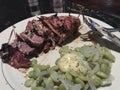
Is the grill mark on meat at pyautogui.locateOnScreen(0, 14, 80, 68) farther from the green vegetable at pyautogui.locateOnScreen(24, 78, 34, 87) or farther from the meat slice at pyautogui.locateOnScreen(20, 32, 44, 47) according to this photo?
→ the green vegetable at pyautogui.locateOnScreen(24, 78, 34, 87)

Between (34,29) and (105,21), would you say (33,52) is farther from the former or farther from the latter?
(105,21)

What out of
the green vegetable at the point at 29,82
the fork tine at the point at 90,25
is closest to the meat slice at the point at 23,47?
the green vegetable at the point at 29,82

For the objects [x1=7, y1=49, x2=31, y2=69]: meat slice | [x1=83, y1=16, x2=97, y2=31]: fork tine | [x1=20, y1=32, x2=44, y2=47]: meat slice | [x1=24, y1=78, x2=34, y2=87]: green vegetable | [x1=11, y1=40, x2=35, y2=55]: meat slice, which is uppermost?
[x1=83, y1=16, x2=97, y2=31]: fork tine

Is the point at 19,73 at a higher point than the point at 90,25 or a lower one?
lower

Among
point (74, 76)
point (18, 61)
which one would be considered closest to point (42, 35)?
point (18, 61)

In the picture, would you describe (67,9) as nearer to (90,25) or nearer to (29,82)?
(90,25)

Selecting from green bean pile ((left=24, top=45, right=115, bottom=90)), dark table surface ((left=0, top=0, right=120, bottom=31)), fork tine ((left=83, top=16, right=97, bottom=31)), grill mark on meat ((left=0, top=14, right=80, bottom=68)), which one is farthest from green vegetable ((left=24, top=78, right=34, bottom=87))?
dark table surface ((left=0, top=0, right=120, bottom=31))

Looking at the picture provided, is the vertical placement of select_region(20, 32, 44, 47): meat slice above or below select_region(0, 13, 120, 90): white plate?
above
